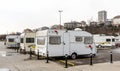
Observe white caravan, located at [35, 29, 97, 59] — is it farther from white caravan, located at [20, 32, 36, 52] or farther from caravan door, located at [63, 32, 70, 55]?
white caravan, located at [20, 32, 36, 52]

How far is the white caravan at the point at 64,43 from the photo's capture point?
70.4 ft

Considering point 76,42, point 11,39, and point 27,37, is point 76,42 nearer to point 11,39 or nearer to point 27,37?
point 27,37

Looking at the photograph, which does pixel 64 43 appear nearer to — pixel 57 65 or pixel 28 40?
pixel 57 65

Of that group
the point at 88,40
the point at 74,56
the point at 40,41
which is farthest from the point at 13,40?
the point at 74,56

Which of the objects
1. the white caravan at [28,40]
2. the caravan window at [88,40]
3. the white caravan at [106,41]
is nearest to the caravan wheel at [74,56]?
the caravan window at [88,40]

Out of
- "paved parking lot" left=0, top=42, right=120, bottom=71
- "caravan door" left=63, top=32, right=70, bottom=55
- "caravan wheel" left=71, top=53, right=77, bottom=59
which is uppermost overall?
"caravan door" left=63, top=32, right=70, bottom=55

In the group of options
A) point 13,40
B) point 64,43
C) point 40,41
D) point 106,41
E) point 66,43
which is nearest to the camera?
point 64,43

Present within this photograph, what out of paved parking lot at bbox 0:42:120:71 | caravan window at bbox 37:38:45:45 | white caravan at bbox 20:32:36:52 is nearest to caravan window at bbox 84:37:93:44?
paved parking lot at bbox 0:42:120:71

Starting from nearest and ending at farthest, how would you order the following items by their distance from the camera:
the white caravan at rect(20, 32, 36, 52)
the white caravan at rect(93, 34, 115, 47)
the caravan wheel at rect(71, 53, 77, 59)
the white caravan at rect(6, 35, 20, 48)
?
the caravan wheel at rect(71, 53, 77, 59) → the white caravan at rect(20, 32, 36, 52) → the white caravan at rect(93, 34, 115, 47) → the white caravan at rect(6, 35, 20, 48)

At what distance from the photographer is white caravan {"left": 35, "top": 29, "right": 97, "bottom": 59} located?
845 inches

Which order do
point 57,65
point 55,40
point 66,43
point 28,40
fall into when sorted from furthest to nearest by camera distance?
point 28,40 < point 66,43 < point 55,40 < point 57,65

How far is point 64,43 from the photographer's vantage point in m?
22.1

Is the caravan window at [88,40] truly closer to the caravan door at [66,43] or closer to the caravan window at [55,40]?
Result: the caravan door at [66,43]

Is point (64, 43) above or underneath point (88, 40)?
underneath
